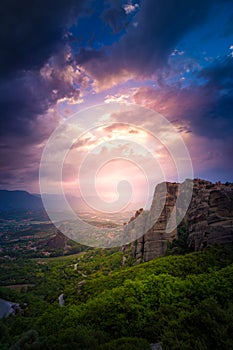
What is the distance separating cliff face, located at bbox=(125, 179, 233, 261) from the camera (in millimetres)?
24342

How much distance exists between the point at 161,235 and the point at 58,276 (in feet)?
128

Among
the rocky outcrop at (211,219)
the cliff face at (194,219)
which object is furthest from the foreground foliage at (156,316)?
the cliff face at (194,219)

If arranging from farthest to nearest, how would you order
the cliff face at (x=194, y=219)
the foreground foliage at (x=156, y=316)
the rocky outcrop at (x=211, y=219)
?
the cliff face at (x=194, y=219) < the rocky outcrop at (x=211, y=219) < the foreground foliage at (x=156, y=316)

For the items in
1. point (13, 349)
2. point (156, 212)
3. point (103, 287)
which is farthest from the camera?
point (156, 212)

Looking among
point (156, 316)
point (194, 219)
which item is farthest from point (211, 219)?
point (156, 316)

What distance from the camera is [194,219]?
28453 millimetres

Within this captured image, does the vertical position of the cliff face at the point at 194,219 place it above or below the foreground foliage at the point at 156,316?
above

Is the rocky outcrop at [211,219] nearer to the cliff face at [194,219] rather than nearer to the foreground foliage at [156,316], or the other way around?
the cliff face at [194,219]

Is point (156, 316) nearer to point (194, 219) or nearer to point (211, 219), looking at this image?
point (211, 219)

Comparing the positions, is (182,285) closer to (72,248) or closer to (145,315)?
(145,315)

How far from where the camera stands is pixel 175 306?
43.6 ft

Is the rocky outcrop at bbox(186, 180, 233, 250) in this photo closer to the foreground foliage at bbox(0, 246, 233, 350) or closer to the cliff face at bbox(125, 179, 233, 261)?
the cliff face at bbox(125, 179, 233, 261)

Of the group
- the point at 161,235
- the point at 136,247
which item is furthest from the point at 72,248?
the point at 161,235

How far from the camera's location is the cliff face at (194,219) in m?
24.3
